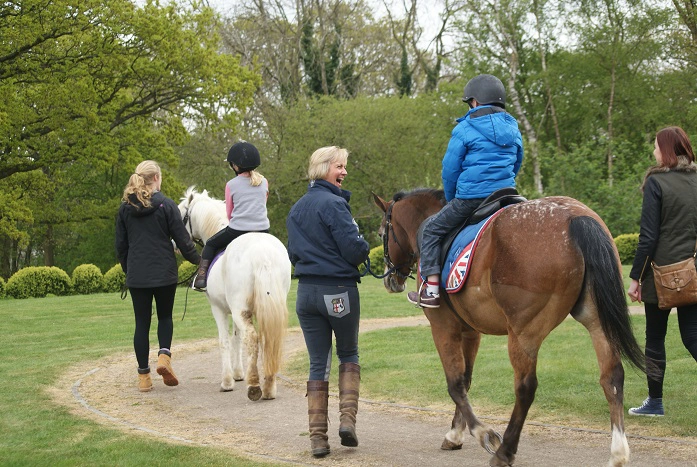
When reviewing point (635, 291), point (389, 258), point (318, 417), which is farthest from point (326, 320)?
point (635, 291)

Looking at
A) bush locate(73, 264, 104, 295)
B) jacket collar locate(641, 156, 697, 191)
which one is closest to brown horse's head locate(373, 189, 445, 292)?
jacket collar locate(641, 156, 697, 191)

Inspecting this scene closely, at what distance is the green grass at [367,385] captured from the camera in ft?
20.4

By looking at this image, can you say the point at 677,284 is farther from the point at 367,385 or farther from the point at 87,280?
the point at 87,280

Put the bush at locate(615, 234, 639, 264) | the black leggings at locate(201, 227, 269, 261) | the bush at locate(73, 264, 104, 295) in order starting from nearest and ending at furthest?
the black leggings at locate(201, 227, 269, 261), the bush at locate(73, 264, 104, 295), the bush at locate(615, 234, 639, 264)

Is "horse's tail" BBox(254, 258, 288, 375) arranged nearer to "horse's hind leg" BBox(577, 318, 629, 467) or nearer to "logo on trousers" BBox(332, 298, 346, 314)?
"logo on trousers" BBox(332, 298, 346, 314)

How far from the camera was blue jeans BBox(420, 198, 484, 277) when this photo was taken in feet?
19.2

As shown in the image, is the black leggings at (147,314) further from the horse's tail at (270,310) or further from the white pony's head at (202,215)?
the horse's tail at (270,310)

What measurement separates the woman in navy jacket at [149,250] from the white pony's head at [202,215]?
395 mm

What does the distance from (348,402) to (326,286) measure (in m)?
0.88

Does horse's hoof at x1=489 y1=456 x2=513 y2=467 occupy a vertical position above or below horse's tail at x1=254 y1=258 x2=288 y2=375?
below

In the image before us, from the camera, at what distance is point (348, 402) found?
6156 millimetres

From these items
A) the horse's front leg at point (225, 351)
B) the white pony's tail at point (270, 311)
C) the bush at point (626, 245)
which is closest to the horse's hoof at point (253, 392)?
the white pony's tail at point (270, 311)

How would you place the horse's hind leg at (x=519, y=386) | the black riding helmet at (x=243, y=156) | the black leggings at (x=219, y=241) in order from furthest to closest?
the black leggings at (x=219, y=241) < the black riding helmet at (x=243, y=156) < the horse's hind leg at (x=519, y=386)

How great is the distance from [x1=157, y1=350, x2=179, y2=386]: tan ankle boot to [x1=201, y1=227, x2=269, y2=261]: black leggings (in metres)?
→ 1.18
